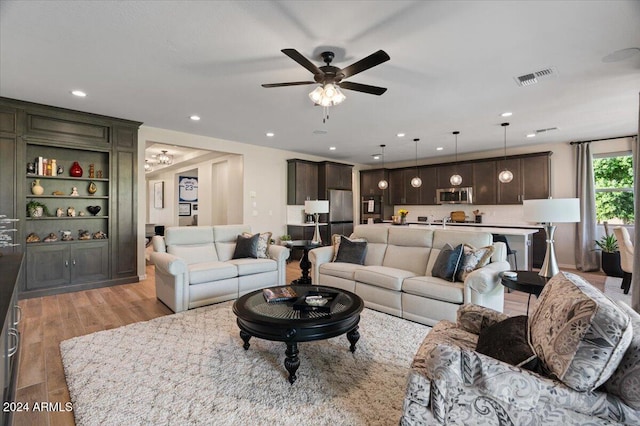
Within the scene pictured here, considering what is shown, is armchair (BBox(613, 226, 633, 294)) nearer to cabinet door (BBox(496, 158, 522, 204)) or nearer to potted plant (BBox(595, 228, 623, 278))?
potted plant (BBox(595, 228, 623, 278))

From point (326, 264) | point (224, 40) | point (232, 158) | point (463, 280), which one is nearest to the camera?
point (224, 40)

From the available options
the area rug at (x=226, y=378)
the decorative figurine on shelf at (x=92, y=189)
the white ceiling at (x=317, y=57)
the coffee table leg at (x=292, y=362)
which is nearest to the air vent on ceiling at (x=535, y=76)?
the white ceiling at (x=317, y=57)

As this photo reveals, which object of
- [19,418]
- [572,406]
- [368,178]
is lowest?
[19,418]

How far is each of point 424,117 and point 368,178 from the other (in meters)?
4.65

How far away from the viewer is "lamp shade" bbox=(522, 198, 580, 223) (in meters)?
2.62

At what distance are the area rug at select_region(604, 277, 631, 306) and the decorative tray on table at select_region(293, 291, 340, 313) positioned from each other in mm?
4257

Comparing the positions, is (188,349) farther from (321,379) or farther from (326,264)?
(326,264)

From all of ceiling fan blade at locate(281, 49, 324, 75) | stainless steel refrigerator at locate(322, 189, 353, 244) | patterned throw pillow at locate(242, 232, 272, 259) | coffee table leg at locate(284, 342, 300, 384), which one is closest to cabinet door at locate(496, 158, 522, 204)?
stainless steel refrigerator at locate(322, 189, 353, 244)

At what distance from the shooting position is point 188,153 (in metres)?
7.93

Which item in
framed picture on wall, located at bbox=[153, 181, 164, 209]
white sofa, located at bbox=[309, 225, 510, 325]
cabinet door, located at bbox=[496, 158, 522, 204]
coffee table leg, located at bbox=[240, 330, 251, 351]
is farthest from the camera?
framed picture on wall, located at bbox=[153, 181, 164, 209]

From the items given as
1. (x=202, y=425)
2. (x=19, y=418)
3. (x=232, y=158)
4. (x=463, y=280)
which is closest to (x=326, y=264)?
(x=463, y=280)

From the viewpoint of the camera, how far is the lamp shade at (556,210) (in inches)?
103

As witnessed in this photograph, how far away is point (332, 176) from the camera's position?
313 inches

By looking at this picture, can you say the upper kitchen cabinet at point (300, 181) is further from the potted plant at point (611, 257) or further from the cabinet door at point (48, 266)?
the potted plant at point (611, 257)
